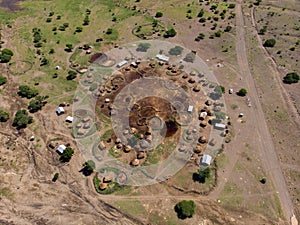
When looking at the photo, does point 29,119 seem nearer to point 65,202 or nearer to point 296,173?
point 65,202

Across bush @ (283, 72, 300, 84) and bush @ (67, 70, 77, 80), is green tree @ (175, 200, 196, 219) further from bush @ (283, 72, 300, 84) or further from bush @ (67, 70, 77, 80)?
bush @ (67, 70, 77, 80)

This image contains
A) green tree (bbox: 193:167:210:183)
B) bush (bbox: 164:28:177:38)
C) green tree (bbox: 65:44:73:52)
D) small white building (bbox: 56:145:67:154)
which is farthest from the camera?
bush (bbox: 164:28:177:38)

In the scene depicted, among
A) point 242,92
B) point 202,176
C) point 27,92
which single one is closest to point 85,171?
point 202,176

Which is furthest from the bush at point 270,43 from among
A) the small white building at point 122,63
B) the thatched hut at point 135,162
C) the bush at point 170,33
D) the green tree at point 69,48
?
the green tree at point 69,48

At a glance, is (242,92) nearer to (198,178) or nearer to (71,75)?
(198,178)

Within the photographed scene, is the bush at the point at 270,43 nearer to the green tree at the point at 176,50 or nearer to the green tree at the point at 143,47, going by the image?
the green tree at the point at 176,50

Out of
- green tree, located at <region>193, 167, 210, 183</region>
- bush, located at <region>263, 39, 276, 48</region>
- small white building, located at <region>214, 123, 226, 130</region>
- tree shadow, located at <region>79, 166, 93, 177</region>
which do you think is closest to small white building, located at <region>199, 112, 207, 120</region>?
small white building, located at <region>214, 123, 226, 130</region>
